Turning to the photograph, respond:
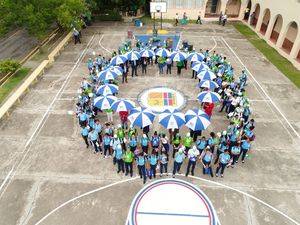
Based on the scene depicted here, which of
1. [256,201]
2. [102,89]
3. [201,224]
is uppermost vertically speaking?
[102,89]

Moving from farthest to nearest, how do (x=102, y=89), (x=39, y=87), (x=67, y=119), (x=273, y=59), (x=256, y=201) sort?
(x=273, y=59) → (x=39, y=87) → (x=67, y=119) → (x=102, y=89) → (x=256, y=201)

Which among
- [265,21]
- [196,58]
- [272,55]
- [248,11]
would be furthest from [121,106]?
[248,11]

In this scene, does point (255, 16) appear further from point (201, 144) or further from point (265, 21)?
point (201, 144)

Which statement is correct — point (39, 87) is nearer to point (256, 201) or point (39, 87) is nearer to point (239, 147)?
point (239, 147)

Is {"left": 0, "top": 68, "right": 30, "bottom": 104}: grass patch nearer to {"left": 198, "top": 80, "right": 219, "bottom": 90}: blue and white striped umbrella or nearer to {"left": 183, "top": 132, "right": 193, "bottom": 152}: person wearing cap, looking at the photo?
{"left": 183, "top": 132, "right": 193, "bottom": 152}: person wearing cap

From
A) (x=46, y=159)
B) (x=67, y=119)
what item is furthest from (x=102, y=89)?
(x=46, y=159)

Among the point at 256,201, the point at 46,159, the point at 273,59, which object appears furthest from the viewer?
the point at 273,59

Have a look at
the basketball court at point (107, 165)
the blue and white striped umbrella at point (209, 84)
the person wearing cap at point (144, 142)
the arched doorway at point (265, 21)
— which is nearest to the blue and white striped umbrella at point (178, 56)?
the basketball court at point (107, 165)
